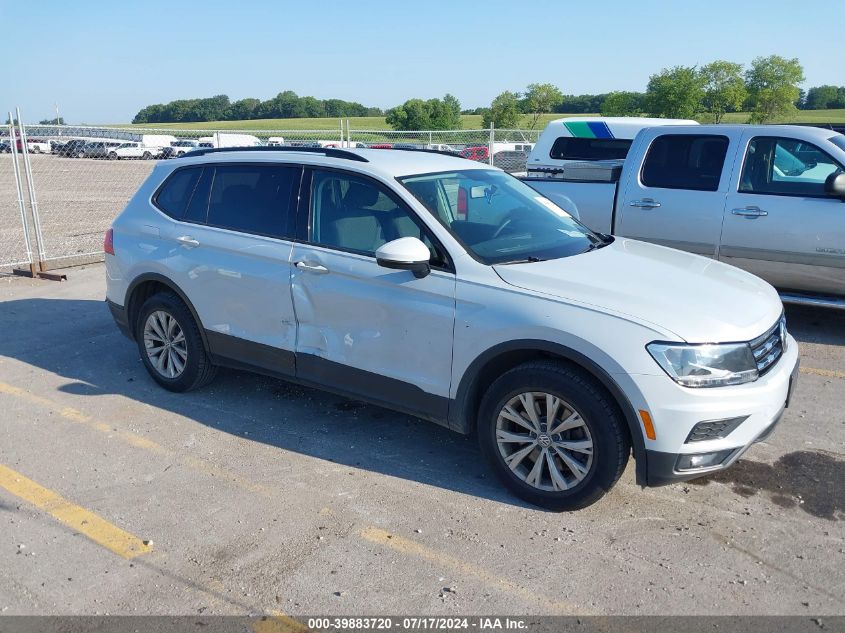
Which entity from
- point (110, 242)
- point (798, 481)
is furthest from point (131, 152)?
point (798, 481)

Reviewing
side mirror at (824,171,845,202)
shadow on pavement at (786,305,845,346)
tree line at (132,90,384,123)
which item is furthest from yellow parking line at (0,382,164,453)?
tree line at (132,90,384,123)

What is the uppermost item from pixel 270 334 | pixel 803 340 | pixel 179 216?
pixel 179 216

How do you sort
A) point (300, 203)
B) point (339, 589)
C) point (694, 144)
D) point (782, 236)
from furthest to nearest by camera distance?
point (694, 144), point (782, 236), point (300, 203), point (339, 589)

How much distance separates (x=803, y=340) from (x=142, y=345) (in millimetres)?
5727

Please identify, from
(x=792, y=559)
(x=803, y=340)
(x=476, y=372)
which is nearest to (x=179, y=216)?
(x=476, y=372)

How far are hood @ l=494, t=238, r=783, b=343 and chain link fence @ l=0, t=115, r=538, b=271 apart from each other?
2475 mm

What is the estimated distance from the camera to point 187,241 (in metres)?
5.17

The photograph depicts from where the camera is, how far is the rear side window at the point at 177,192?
5.35 meters

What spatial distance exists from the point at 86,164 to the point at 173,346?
20796 mm

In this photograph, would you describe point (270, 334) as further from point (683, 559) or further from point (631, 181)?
point (631, 181)

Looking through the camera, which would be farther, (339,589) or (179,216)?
(179,216)

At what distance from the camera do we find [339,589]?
10.5 feet

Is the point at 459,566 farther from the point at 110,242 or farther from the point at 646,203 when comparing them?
the point at 646,203

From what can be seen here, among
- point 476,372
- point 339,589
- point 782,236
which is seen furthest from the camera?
point 782,236
